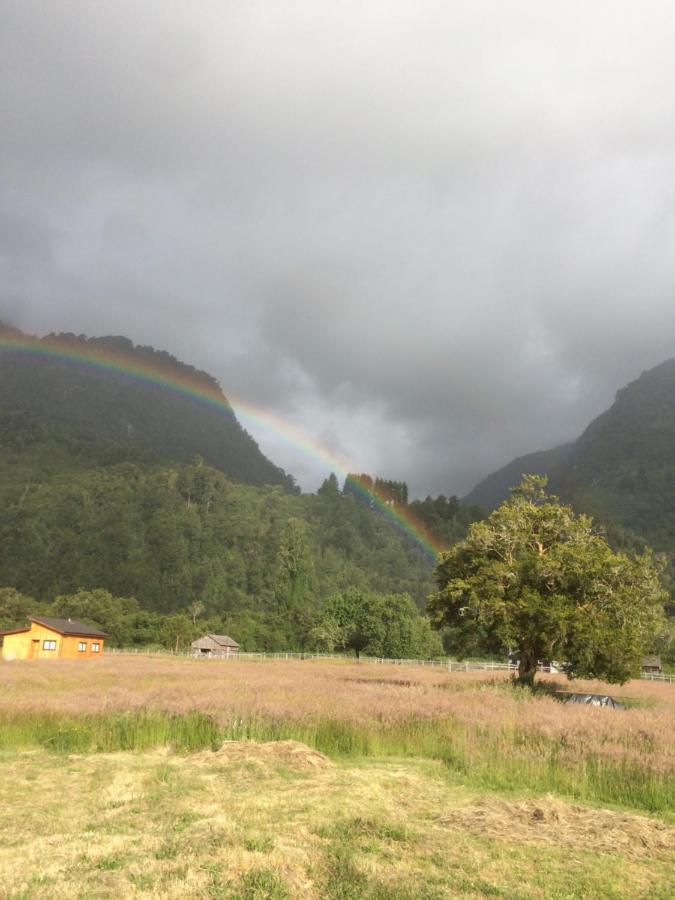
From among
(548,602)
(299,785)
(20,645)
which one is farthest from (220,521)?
(299,785)

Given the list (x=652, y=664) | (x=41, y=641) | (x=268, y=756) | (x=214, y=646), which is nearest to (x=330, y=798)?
(x=268, y=756)

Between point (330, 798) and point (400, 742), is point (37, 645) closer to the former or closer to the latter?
point (400, 742)

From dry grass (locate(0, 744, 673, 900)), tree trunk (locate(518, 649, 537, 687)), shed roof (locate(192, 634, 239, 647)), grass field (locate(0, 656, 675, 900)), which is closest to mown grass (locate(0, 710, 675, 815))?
grass field (locate(0, 656, 675, 900))

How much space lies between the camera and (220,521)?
191500 millimetres

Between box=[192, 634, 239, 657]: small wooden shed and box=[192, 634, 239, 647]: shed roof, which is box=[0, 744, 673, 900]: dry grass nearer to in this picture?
box=[192, 634, 239, 657]: small wooden shed

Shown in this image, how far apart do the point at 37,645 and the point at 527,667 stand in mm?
53834

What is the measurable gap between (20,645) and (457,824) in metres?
66.5

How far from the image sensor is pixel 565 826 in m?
7.53

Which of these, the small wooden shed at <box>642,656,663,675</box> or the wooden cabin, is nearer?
the wooden cabin

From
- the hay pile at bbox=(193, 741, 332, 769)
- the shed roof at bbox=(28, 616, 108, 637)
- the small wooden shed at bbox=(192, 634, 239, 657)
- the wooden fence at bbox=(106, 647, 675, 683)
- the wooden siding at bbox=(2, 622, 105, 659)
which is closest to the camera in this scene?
the hay pile at bbox=(193, 741, 332, 769)

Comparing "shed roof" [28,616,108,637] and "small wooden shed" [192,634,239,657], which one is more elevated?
"shed roof" [28,616,108,637]

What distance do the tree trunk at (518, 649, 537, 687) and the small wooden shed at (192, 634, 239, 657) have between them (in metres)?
73.7

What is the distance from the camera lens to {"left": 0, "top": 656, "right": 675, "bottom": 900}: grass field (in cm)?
591

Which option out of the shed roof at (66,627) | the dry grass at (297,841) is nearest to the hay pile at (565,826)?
the dry grass at (297,841)
